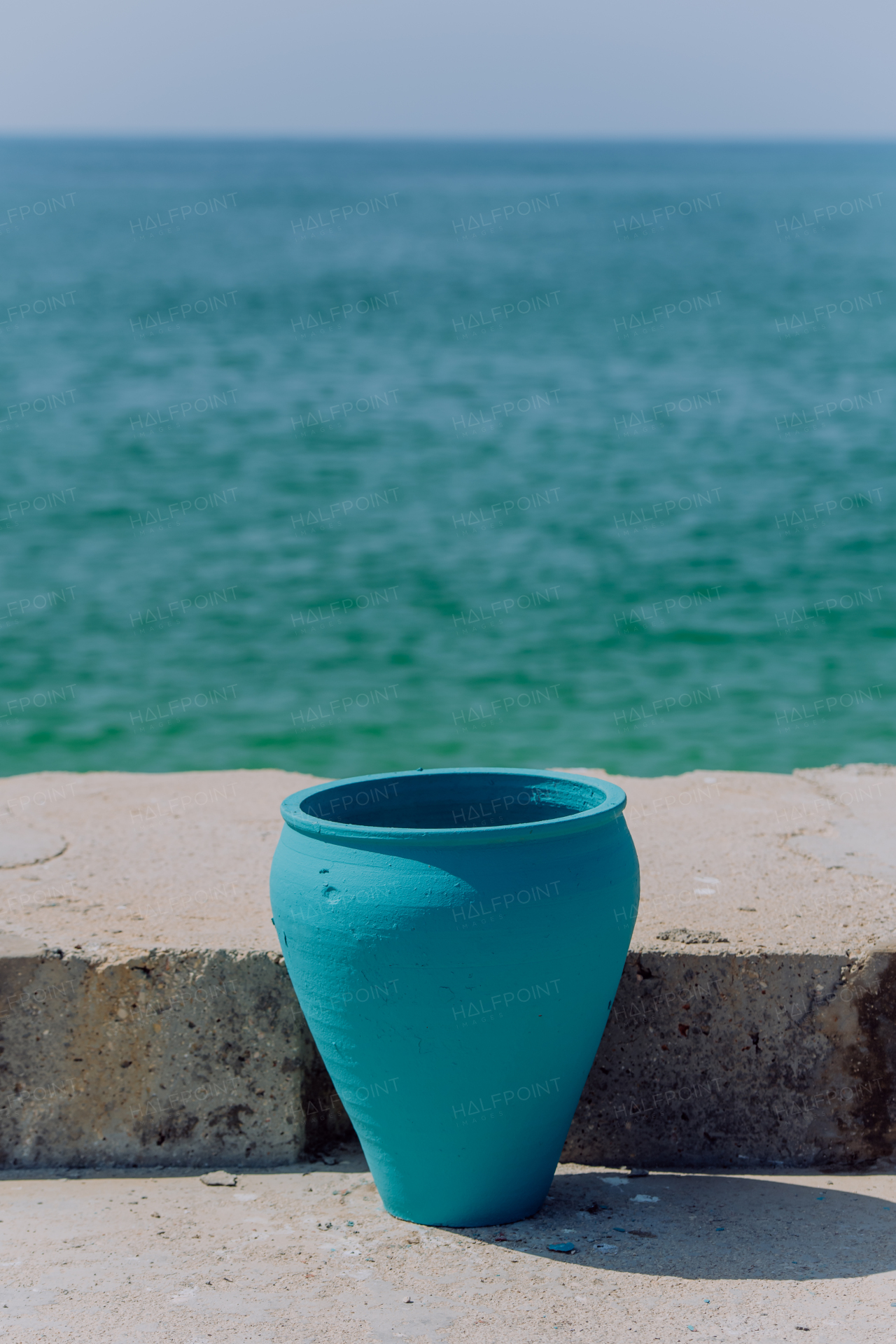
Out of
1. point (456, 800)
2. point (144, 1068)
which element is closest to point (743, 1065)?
point (456, 800)

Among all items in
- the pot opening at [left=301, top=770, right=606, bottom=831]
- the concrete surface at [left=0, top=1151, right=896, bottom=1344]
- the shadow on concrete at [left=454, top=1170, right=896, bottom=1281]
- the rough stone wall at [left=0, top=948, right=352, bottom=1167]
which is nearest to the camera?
the concrete surface at [left=0, top=1151, right=896, bottom=1344]

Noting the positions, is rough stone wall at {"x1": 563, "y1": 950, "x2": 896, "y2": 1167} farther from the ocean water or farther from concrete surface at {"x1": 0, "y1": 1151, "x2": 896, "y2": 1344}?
the ocean water

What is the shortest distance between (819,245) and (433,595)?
123 ft

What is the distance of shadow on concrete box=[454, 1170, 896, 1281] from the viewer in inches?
111

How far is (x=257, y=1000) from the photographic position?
11.1 feet

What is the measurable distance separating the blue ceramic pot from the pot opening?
0.24 metres

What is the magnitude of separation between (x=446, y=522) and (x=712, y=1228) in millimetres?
14014

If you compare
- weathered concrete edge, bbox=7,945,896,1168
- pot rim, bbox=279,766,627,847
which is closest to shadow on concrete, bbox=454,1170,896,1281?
weathered concrete edge, bbox=7,945,896,1168

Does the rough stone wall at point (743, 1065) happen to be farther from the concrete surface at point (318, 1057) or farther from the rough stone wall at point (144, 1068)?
the rough stone wall at point (144, 1068)

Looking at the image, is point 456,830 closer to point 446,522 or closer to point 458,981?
point 458,981

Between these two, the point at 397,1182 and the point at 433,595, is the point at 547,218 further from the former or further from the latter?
the point at 397,1182

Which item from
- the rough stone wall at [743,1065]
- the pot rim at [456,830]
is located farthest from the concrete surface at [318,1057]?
the pot rim at [456,830]

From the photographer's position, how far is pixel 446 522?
16688mm

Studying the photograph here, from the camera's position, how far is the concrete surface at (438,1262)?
260 cm
